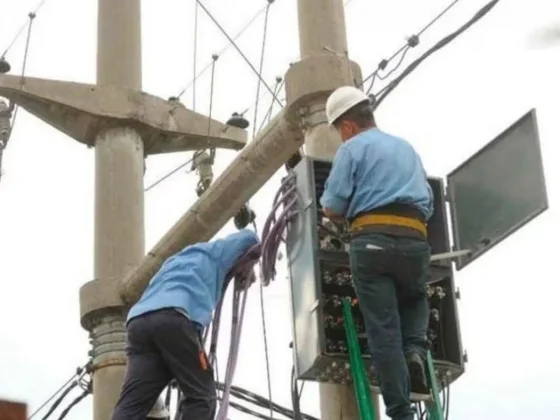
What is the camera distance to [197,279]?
751 cm

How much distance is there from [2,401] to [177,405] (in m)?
3.75

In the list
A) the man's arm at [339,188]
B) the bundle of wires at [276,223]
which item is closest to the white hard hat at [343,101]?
the man's arm at [339,188]

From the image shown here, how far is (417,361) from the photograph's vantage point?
20.9 ft

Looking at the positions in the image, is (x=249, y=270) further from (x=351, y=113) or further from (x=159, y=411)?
(x=351, y=113)

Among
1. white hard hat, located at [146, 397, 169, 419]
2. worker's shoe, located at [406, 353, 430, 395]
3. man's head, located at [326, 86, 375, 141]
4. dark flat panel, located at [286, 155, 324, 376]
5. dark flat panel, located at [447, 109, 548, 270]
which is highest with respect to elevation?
man's head, located at [326, 86, 375, 141]

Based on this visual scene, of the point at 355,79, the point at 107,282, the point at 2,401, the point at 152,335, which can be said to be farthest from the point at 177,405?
the point at 2,401

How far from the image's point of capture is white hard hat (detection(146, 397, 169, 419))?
7.80 meters

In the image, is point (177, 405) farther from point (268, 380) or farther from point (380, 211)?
point (380, 211)

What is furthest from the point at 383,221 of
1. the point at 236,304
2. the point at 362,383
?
the point at 236,304

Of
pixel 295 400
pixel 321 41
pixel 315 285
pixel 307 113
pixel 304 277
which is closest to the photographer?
pixel 315 285

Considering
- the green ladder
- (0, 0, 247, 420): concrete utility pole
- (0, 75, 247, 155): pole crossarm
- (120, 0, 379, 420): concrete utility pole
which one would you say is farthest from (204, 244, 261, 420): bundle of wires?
(0, 75, 247, 155): pole crossarm

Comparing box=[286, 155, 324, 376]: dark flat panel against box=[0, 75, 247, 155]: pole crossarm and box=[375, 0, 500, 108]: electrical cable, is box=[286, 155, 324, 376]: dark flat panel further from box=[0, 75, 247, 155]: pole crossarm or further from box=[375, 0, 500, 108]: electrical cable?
box=[0, 75, 247, 155]: pole crossarm

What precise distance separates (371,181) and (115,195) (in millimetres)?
4404

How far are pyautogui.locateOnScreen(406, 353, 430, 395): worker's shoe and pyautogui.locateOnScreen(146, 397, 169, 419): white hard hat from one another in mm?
1970
